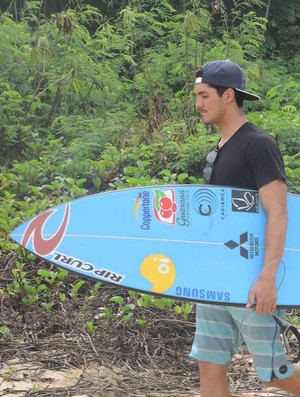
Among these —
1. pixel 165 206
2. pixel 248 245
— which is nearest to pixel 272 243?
pixel 248 245

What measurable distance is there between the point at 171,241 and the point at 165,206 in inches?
5.7

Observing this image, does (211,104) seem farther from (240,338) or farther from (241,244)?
(240,338)

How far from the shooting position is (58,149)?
6.62 m

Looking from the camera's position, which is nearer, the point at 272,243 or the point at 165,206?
the point at 272,243

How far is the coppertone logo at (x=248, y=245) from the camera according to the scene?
9.37ft

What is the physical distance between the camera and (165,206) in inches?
119

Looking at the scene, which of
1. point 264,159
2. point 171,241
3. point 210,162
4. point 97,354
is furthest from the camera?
point 97,354

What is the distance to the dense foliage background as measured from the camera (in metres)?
5.51

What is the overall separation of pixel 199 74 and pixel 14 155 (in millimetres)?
4438

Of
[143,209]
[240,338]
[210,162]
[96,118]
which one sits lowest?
[240,338]

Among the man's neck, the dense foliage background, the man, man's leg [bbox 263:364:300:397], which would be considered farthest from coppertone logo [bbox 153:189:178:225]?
the dense foliage background

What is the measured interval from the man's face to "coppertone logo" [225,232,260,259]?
455mm

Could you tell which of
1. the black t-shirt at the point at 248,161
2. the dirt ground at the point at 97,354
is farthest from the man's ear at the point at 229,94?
the dirt ground at the point at 97,354

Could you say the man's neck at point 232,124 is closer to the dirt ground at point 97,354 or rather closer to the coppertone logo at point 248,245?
the coppertone logo at point 248,245
